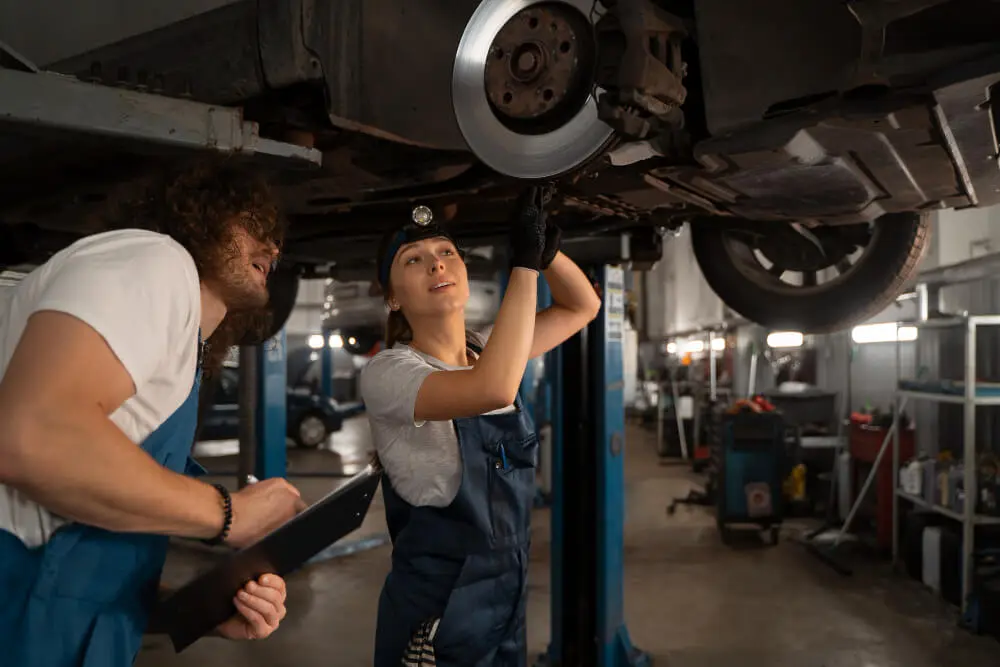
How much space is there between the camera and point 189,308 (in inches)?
31.4

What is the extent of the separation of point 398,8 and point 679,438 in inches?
283

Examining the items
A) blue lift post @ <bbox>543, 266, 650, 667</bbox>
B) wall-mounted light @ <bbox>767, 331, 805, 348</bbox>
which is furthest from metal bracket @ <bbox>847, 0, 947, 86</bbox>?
wall-mounted light @ <bbox>767, 331, 805, 348</bbox>

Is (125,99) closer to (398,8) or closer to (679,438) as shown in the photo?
(398,8)

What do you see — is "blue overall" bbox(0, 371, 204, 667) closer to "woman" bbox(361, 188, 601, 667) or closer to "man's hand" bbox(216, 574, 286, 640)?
"man's hand" bbox(216, 574, 286, 640)

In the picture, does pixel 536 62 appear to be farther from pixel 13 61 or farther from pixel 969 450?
pixel 969 450

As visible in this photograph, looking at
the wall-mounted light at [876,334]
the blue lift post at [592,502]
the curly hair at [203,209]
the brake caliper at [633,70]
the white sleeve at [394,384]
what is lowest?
the blue lift post at [592,502]

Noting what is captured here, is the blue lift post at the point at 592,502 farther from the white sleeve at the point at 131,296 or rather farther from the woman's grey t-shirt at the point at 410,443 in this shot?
the white sleeve at the point at 131,296

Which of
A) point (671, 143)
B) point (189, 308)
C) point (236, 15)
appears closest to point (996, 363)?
point (671, 143)

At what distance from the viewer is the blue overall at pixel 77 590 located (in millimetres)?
→ 803

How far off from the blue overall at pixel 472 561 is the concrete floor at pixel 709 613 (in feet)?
5.84

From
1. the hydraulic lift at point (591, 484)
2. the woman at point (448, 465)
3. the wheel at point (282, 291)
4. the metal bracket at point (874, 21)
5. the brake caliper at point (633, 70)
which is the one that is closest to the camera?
the metal bracket at point (874, 21)

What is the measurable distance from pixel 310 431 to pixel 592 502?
702cm

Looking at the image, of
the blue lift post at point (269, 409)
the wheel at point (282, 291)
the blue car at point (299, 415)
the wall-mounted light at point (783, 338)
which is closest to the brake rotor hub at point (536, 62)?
the wheel at point (282, 291)

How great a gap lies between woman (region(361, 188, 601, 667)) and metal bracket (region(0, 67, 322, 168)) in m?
0.40
